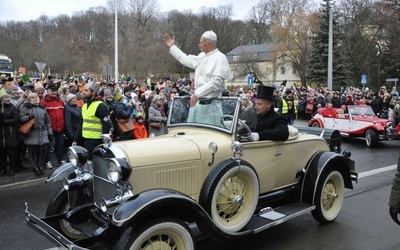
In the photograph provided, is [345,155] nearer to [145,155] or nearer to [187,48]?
[145,155]

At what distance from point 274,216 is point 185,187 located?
1.17 meters

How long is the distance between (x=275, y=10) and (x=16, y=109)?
203ft

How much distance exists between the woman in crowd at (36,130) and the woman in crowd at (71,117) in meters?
0.72

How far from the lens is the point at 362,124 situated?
43.6 ft

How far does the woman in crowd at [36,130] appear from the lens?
777 cm

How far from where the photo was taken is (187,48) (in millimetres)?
74125

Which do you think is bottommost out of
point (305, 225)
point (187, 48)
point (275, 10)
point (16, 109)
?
point (305, 225)

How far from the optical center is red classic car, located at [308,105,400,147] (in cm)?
1271

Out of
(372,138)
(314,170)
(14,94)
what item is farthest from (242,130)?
(372,138)

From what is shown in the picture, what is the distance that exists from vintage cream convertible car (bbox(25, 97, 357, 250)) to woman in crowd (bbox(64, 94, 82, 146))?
Answer: 4.62 m

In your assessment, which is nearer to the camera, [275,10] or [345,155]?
[345,155]

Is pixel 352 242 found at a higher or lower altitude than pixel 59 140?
lower

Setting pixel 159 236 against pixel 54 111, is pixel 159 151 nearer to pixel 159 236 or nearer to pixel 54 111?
pixel 159 236

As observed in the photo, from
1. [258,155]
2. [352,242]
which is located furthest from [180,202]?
[352,242]
